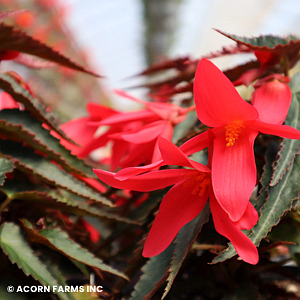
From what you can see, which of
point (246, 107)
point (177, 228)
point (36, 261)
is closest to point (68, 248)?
point (36, 261)

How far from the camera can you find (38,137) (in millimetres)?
407

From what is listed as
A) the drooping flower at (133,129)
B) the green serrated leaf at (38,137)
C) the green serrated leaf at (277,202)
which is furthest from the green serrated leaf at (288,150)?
the green serrated leaf at (38,137)

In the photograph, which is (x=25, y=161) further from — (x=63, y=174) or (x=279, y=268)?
(x=279, y=268)

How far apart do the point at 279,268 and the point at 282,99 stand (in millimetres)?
237

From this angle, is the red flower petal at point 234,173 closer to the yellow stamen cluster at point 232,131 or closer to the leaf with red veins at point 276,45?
the yellow stamen cluster at point 232,131

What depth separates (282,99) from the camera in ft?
1.07

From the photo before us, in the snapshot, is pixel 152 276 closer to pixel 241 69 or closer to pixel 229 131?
pixel 229 131

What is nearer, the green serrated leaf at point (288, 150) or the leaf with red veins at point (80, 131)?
the green serrated leaf at point (288, 150)

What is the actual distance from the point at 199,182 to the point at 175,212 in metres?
0.04

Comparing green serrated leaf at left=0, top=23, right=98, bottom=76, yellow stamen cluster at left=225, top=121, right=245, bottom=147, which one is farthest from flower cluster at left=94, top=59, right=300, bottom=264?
green serrated leaf at left=0, top=23, right=98, bottom=76

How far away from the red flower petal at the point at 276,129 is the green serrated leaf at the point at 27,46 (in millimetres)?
246

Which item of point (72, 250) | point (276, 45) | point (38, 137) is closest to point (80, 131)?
point (38, 137)

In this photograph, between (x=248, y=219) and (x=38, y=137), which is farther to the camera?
(x=38, y=137)

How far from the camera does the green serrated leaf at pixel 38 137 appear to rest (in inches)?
15.2
